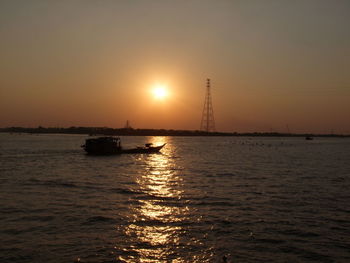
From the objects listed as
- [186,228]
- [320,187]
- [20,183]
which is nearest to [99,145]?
[20,183]

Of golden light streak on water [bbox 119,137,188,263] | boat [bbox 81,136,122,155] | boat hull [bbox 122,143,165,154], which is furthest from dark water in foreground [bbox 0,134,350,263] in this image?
boat hull [bbox 122,143,165,154]

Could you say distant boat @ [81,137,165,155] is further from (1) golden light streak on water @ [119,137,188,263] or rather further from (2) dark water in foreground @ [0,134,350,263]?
(1) golden light streak on water @ [119,137,188,263]

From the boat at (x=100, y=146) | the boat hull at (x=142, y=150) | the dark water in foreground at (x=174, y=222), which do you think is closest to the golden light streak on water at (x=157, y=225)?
the dark water in foreground at (x=174, y=222)

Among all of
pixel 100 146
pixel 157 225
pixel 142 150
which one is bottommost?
pixel 157 225

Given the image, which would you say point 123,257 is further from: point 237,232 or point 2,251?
point 237,232

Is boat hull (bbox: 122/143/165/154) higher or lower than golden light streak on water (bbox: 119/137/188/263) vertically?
higher

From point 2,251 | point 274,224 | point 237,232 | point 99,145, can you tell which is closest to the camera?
point 2,251

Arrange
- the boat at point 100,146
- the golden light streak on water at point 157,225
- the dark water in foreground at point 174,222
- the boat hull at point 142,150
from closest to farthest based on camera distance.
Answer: the dark water in foreground at point 174,222 → the golden light streak on water at point 157,225 → the boat at point 100,146 → the boat hull at point 142,150

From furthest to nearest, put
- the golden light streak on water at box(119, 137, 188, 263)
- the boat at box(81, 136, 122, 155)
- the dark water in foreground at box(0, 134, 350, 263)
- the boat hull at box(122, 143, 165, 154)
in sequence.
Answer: the boat hull at box(122, 143, 165, 154) → the boat at box(81, 136, 122, 155) → the golden light streak on water at box(119, 137, 188, 263) → the dark water in foreground at box(0, 134, 350, 263)

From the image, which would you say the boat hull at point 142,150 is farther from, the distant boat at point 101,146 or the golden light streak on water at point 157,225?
the golden light streak on water at point 157,225

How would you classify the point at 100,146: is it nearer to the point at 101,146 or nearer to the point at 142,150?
the point at 101,146

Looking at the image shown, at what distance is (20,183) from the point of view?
115 feet

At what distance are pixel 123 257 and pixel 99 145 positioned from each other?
63636 mm

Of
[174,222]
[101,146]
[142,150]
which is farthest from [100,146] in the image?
[174,222]
